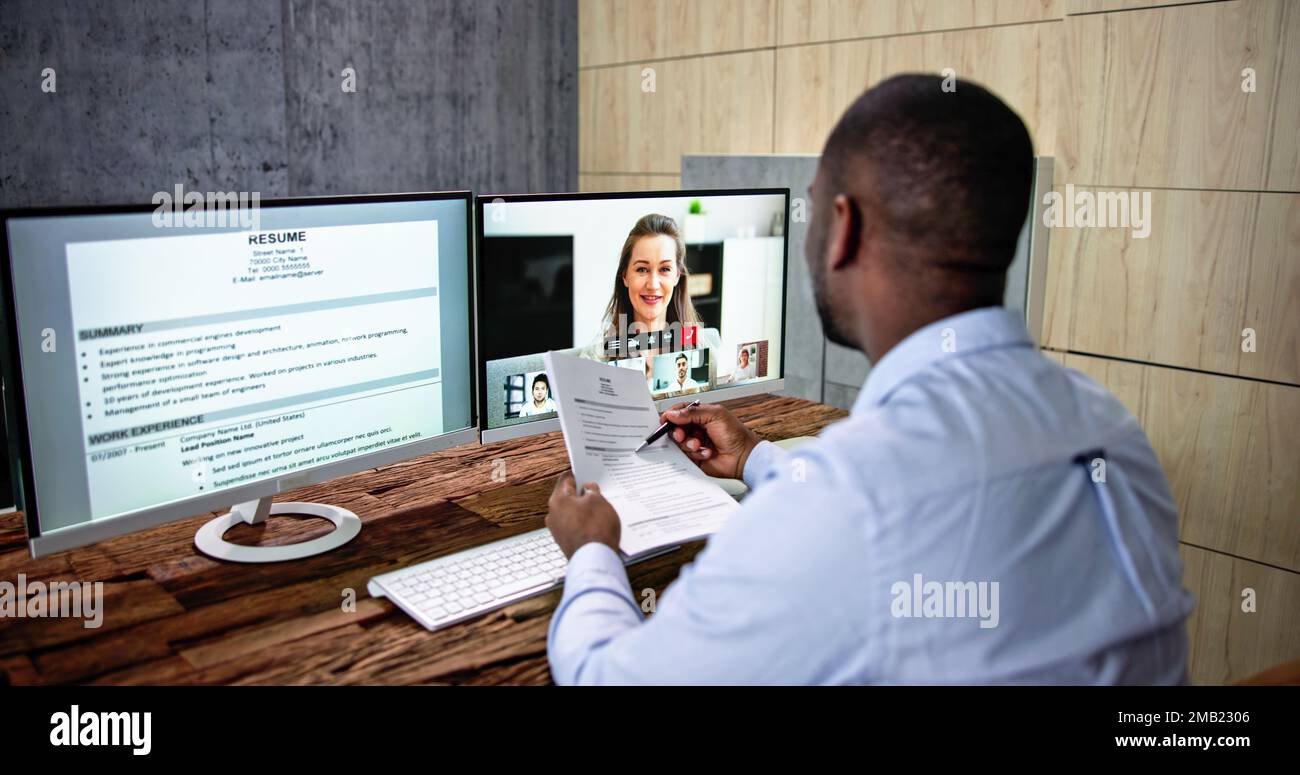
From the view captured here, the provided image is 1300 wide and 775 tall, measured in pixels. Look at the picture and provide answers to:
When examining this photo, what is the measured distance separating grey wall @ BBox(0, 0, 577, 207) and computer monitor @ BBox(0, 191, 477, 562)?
5.65 feet

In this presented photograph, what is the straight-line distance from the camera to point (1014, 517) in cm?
94

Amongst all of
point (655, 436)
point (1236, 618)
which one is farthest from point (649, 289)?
point (1236, 618)

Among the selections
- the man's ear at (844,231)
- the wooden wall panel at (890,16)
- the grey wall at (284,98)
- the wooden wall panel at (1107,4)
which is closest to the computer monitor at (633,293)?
the man's ear at (844,231)

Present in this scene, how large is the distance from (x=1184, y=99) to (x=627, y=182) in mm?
2552

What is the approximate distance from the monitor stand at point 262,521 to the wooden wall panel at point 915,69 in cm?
217

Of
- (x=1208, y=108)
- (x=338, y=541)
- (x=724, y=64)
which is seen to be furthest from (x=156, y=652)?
(x=724, y=64)

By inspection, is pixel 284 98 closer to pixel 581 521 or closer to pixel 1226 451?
pixel 581 521

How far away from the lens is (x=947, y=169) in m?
1.05

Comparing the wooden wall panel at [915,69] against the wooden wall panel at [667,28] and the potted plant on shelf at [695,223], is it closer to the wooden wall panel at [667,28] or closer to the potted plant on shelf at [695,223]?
the wooden wall panel at [667,28]

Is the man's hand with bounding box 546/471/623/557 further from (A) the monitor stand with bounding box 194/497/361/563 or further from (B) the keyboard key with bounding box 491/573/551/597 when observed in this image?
(A) the monitor stand with bounding box 194/497/361/563

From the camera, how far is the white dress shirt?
921 millimetres

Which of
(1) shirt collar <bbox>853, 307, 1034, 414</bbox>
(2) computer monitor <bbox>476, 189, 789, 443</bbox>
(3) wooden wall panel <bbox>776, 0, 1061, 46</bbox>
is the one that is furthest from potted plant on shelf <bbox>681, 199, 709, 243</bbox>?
(3) wooden wall panel <bbox>776, 0, 1061, 46</bbox>

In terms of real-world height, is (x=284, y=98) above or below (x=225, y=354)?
above
